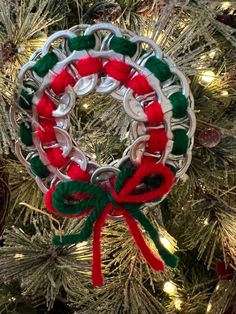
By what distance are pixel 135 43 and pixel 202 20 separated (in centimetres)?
15

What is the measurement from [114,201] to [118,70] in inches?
4.2

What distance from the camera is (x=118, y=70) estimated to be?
456 millimetres

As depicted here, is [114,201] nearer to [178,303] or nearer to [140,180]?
[140,180]

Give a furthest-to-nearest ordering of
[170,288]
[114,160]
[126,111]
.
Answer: [170,288] → [114,160] → [126,111]

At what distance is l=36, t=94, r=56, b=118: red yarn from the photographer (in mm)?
468

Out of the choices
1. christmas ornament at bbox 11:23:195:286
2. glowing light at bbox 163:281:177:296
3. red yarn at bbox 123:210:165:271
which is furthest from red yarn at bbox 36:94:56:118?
glowing light at bbox 163:281:177:296

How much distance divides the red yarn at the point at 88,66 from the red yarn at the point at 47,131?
1.9 inches

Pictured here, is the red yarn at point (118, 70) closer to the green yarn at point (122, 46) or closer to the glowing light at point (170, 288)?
the green yarn at point (122, 46)

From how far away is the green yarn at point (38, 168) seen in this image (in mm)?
483

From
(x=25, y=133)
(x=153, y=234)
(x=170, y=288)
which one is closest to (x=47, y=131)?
(x=25, y=133)

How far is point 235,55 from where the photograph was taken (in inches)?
26.5

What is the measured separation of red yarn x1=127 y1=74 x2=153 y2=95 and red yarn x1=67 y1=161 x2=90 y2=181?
0.08 m

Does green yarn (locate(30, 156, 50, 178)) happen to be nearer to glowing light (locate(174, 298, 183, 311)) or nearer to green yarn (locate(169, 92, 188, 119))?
green yarn (locate(169, 92, 188, 119))

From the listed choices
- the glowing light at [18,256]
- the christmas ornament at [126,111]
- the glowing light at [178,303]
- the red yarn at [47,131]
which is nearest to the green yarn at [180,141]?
the christmas ornament at [126,111]
